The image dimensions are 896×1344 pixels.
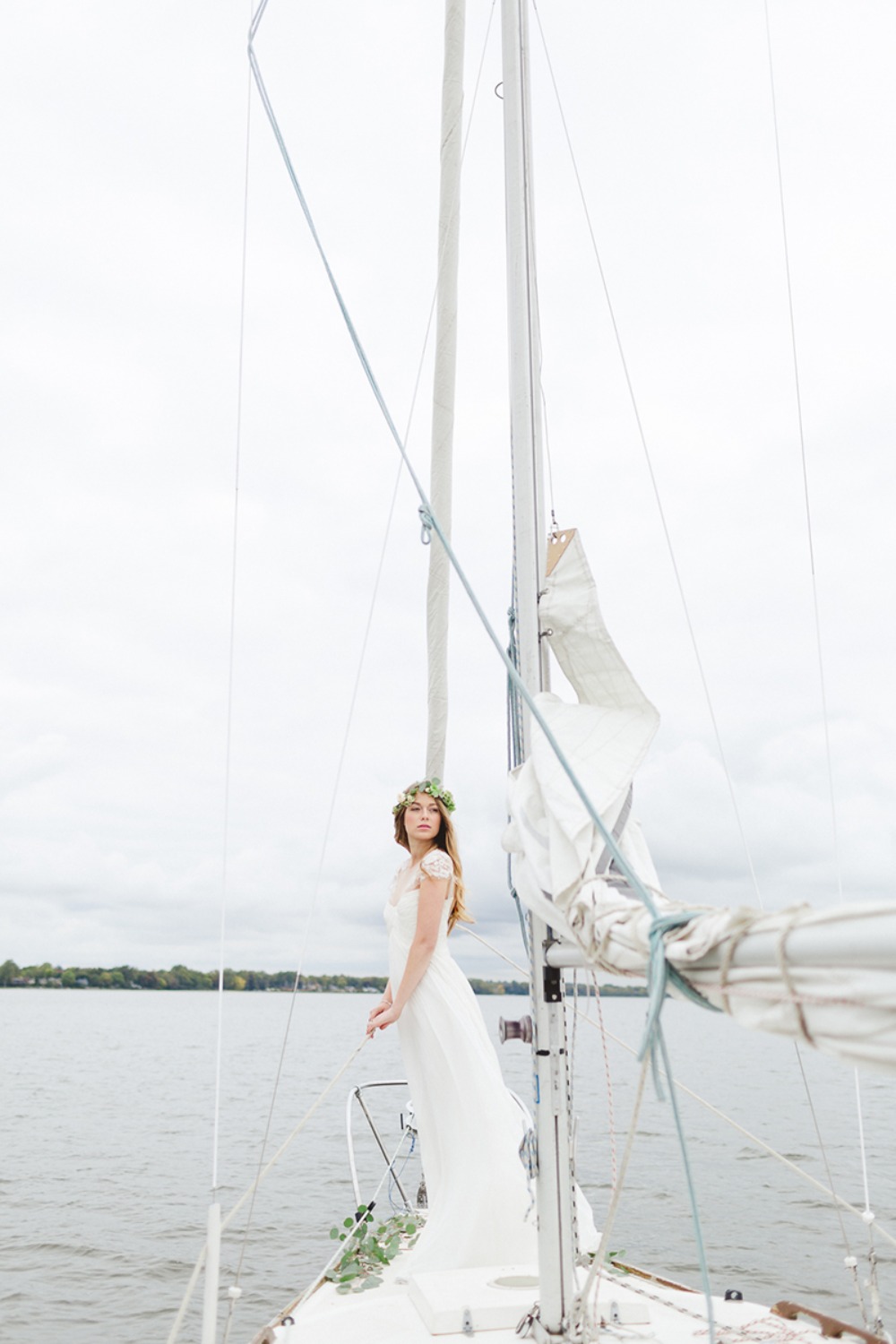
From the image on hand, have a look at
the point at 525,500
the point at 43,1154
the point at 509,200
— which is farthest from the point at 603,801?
the point at 43,1154

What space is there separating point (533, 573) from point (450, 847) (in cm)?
165

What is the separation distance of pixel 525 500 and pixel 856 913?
249 centimetres

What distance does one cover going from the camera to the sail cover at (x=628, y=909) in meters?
1.75

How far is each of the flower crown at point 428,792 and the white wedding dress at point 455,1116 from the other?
0.25 m

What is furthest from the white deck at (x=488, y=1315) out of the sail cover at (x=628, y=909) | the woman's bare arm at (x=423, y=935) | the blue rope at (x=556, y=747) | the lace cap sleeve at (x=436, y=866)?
the lace cap sleeve at (x=436, y=866)

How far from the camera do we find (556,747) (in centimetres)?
261

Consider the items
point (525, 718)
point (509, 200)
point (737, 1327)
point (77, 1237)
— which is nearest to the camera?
point (737, 1327)

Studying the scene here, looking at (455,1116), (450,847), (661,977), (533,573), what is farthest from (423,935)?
(661,977)

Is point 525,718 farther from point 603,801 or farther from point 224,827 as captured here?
point 224,827

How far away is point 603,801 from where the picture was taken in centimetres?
328

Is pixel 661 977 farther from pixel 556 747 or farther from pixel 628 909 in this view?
pixel 556 747

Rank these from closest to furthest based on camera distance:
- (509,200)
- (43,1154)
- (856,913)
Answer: (856,913)
(509,200)
(43,1154)

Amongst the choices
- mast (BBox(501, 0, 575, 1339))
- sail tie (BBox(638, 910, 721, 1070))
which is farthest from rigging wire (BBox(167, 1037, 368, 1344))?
sail tie (BBox(638, 910, 721, 1070))

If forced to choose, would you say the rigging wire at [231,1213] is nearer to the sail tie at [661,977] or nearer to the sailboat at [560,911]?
the sailboat at [560,911]
